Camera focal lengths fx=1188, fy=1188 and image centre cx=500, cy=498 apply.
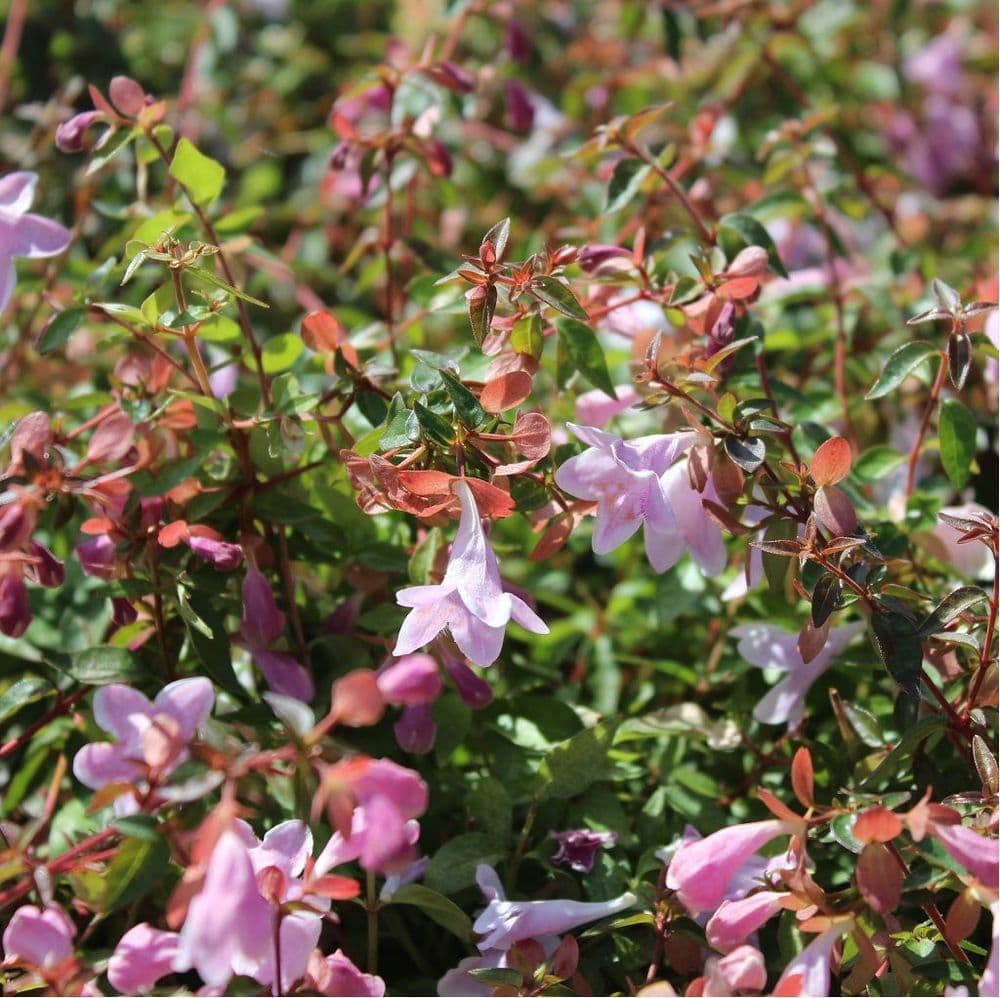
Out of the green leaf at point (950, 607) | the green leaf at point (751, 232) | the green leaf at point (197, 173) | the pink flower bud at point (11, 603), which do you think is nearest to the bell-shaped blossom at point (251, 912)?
the pink flower bud at point (11, 603)

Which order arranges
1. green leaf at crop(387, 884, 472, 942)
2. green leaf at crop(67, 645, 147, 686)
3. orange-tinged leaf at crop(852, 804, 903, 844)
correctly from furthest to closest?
green leaf at crop(67, 645, 147, 686), green leaf at crop(387, 884, 472, 942), orange-tinged leaf at crop(852, 804, 903, 844)

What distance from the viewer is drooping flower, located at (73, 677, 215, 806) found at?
67cm

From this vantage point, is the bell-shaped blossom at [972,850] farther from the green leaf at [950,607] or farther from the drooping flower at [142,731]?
the drooping flower at [142,731]

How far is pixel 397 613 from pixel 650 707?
0.30 m

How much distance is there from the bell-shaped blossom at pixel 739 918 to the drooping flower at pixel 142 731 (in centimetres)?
35

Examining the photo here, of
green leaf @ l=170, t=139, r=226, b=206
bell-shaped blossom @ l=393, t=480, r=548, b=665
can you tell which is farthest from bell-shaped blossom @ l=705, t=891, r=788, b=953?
green leaf @ l=170, t=139, r=226, b=206

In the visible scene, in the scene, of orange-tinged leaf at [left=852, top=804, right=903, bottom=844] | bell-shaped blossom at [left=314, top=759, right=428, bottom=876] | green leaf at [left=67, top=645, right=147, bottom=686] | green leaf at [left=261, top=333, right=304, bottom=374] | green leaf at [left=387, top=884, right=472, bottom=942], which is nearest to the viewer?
bell-shaped blossom at [left=314, top=759, right=428, bottom=876]

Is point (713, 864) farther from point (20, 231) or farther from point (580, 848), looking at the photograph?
point (20, 231)

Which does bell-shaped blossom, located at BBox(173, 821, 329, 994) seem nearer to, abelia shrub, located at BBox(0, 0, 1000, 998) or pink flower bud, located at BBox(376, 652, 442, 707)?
abelia shrub, located at BBox(0, 0, 1000, 998)

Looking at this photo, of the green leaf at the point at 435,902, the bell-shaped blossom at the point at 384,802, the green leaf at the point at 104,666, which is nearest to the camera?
the bell-shaped blossom at the point at 384,802

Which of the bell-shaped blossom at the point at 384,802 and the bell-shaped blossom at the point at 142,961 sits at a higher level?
Answer: the bell-shaped blossom at the point at 384,802

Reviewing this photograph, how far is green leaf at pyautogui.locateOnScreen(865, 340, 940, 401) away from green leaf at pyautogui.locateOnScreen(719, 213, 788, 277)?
0.53ft

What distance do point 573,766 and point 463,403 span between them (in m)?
0.32

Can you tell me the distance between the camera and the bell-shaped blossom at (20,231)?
36.6 inches
